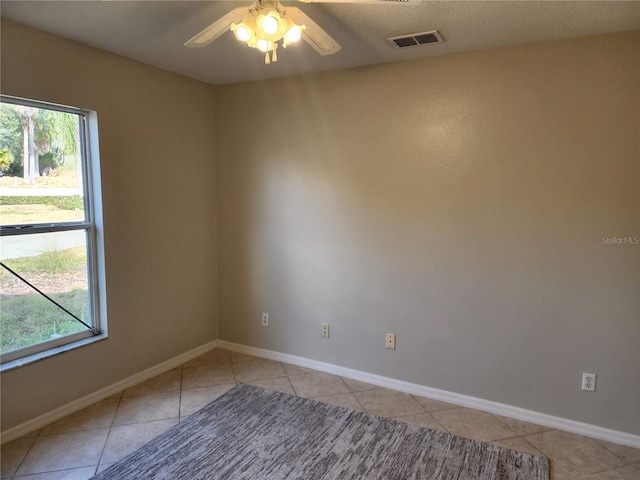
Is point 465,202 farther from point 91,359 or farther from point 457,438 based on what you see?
point 91,359

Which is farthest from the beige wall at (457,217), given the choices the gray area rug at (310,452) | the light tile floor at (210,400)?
the gray area rug at (310,452)

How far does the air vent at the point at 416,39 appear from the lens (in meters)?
2.43

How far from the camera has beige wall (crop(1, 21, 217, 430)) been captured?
2.50 metres

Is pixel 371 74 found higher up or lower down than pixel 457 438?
higher up

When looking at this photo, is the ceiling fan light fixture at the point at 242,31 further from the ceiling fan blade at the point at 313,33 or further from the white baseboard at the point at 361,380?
the white baseboard at the point at 361,380

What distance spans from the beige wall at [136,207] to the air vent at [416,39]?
181cm

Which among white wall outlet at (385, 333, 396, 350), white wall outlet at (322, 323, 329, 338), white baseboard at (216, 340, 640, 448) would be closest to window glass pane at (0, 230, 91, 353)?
white baseboard at (216, 340, 640, 448)

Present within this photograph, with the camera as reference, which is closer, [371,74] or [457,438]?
[457,438]

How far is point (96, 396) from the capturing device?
9.48 ft

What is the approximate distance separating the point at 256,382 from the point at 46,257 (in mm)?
1721

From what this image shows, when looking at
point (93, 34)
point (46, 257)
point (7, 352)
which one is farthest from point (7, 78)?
point (7, 352)

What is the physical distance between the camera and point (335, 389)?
124 inches

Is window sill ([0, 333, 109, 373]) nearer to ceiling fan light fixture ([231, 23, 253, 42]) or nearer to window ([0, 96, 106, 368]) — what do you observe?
window ([0, 96, 106, 368])

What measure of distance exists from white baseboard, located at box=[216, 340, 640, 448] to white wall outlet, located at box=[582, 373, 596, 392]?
23 centimetres
